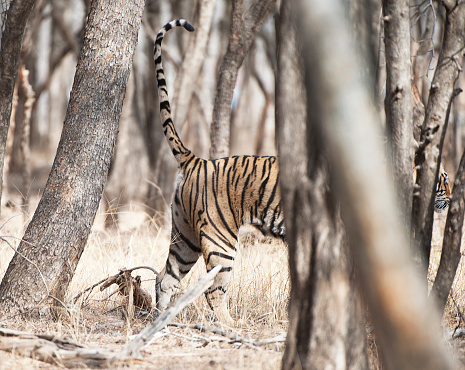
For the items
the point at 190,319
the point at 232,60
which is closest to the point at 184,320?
the point at 190,319

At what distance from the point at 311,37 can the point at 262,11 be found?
18.1 ft

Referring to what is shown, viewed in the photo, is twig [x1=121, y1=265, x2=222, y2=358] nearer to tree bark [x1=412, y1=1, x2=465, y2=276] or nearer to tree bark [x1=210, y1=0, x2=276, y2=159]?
tree bark [x1=412, y1=1, x2=465, y2=276]

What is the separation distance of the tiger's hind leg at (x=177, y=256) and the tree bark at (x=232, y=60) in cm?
278

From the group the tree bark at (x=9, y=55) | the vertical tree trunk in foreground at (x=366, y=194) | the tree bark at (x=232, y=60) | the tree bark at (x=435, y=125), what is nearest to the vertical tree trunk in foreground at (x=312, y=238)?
the vertical tree trunk in foreground at (x=366, y=194)

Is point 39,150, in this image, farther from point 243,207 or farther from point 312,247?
point 312,247

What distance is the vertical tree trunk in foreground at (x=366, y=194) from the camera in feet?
5.17

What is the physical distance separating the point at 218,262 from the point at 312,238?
6.63ft

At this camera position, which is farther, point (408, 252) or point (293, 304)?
point (293, 304)

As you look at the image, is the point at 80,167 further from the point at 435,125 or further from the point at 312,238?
the point at 435,125

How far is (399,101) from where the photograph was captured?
88.4 inches

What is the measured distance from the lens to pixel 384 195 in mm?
1628

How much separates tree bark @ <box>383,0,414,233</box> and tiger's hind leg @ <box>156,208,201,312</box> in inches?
93.2

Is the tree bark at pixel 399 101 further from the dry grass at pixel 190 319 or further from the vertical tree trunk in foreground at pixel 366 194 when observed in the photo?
the dry grass at pixel 190 319

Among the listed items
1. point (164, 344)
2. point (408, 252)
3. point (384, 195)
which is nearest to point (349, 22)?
point (384, 195)
